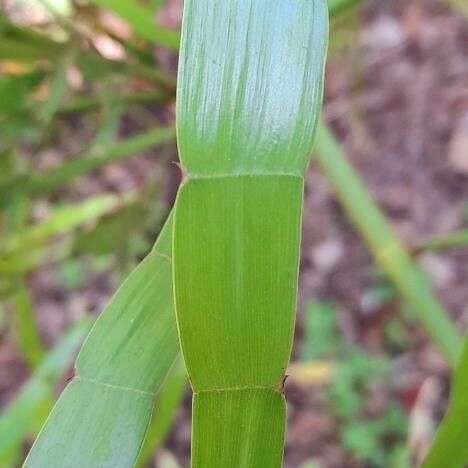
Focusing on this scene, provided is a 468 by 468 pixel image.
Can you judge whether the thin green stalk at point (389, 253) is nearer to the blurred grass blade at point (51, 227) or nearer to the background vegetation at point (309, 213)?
the background vegetation at point (309, 213)

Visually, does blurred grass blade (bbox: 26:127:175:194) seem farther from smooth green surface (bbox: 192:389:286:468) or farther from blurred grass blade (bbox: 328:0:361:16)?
smooth green surface (bbox: 192:389:286:468)

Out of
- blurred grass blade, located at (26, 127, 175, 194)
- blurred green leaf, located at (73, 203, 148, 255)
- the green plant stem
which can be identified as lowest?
blurred green leaf, located at (73, 203, 148, 255)

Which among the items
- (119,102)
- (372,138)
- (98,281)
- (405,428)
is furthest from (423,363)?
(119,102)

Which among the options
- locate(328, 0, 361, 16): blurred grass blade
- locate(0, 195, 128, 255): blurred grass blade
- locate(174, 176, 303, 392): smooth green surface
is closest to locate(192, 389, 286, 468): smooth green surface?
locate(174, 176, 303, 392): smooth green surface

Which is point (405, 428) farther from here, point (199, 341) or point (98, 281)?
point (199, 341)

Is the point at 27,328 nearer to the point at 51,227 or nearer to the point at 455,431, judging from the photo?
the point at 51,227

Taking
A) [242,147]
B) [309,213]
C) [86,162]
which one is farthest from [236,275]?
[309,213]
